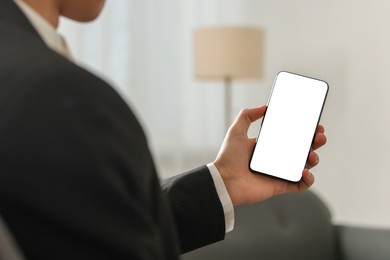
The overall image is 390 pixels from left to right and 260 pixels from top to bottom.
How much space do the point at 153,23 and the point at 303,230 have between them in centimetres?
115

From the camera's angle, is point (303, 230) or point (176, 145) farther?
point (176, 145)

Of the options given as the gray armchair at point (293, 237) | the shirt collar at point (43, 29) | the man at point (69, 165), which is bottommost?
the gray armchair at point (293, 237)

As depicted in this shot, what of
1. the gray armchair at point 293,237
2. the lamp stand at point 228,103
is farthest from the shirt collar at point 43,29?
the lamp stand at point 228,103

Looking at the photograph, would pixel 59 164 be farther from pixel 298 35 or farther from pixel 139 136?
pixel 298 35

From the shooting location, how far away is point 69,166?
1.31 ft

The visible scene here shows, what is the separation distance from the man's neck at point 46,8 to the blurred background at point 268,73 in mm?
1906

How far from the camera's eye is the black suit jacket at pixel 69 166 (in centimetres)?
40

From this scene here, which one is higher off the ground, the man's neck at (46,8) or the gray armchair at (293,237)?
the man's neck at (46,8)

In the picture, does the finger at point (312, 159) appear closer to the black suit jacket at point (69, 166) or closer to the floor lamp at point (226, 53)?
the black suit jacket at point (69, 166)

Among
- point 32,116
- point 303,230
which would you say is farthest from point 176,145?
point 32,116

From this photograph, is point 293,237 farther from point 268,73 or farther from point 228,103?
point 268,73

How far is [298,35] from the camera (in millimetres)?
2543

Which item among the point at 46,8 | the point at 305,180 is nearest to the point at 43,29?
the point at 46,8

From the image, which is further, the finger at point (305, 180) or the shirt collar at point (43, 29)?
the finger at point (305, 180)
